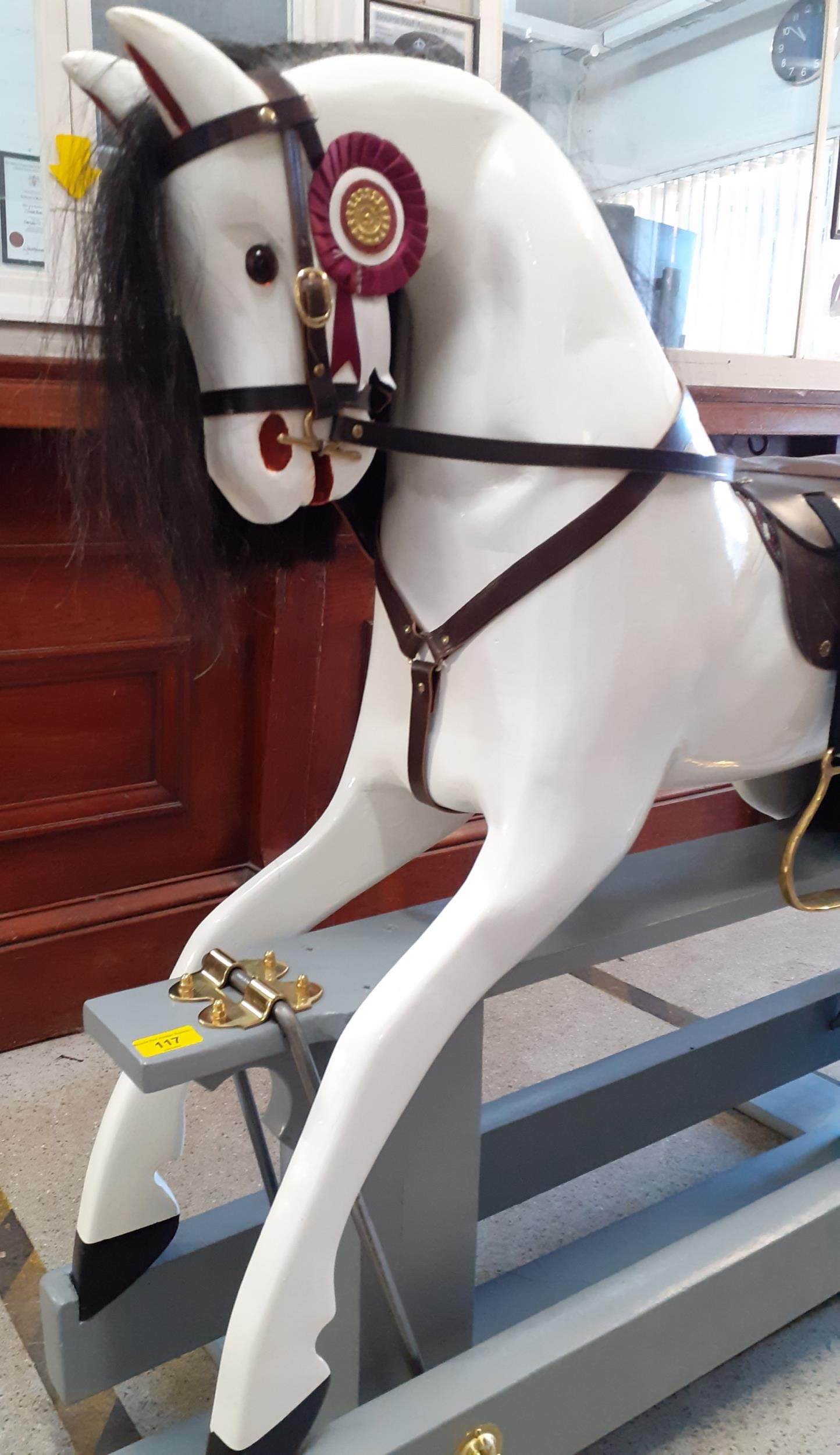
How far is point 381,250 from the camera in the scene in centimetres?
65

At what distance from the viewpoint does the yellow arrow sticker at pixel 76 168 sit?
0.66 metres

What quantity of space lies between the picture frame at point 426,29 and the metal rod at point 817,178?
36.3 inches

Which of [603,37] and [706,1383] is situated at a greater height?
[603,37]

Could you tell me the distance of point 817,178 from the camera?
227 cm

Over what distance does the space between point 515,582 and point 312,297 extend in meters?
0.23

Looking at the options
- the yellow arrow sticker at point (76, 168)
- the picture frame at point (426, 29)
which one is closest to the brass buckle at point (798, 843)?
the yellow arrow sticker at point (76, 168)

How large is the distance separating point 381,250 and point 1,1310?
1.09 m

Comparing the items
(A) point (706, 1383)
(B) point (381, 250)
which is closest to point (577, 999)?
(A) point (706, 1383)

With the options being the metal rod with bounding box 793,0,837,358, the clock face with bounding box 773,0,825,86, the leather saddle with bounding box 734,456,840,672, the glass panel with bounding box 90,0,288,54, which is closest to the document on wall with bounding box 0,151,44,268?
the glass panel with bounding box 90,0,288,54

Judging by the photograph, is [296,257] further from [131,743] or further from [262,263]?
[131,743]

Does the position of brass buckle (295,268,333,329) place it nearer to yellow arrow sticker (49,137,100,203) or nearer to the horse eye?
the horse eye

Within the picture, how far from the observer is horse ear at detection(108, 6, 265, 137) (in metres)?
0.58

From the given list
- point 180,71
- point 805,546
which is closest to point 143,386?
point 180,71

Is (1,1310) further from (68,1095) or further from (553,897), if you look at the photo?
(553,897)
